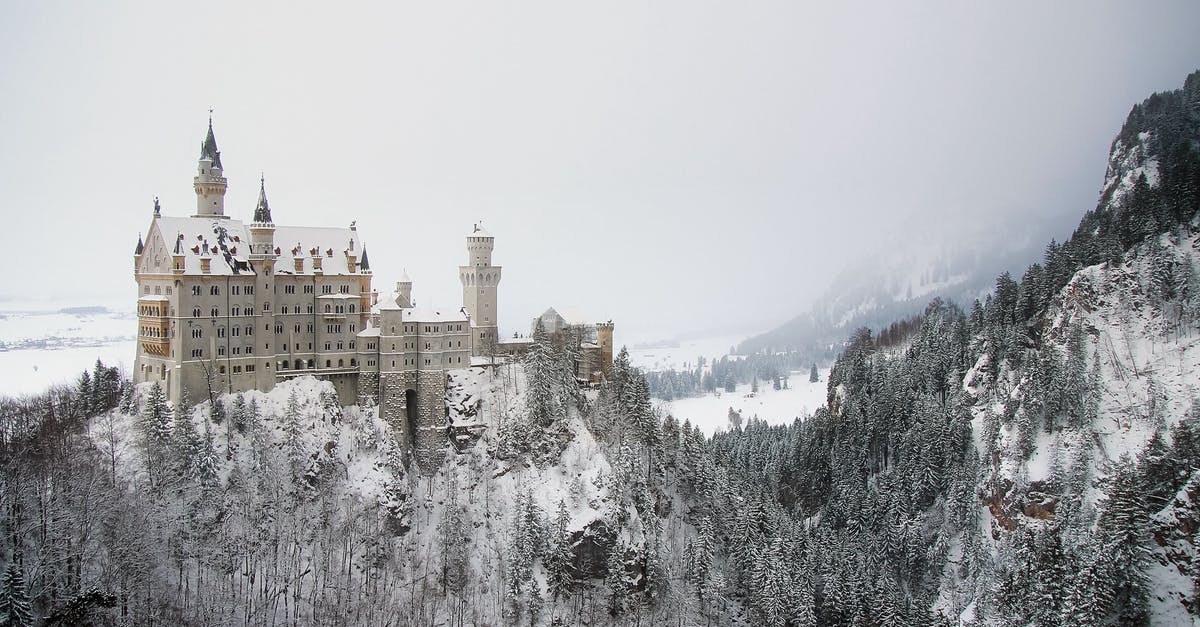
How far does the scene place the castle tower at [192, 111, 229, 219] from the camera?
274 ft

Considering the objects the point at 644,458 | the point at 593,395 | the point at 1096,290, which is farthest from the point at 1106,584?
the point at 593,395

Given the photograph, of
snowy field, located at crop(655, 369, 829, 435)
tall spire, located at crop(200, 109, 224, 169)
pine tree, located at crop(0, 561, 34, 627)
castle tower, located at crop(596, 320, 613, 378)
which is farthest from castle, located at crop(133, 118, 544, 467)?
snowy field, located at crop(655, 369, 829, 435)

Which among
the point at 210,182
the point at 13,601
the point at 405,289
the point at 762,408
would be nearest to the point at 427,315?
the point at 405,289

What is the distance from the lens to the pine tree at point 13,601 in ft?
161

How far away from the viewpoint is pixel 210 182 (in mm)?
83625

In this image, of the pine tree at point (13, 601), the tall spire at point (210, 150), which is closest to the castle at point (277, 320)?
the tall spire at point (210, 150)

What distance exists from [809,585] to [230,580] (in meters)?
55.7

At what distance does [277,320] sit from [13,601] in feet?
124

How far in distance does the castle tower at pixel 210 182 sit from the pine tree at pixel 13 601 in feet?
139

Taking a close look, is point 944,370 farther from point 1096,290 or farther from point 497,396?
point 497,396

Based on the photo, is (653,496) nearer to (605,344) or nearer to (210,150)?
(605,344)

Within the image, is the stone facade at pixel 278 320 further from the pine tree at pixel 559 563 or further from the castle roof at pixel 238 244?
the pine tree at pixel 559 563

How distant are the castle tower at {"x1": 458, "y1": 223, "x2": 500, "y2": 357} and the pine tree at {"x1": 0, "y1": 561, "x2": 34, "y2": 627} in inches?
1956

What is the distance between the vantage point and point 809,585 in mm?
85938
